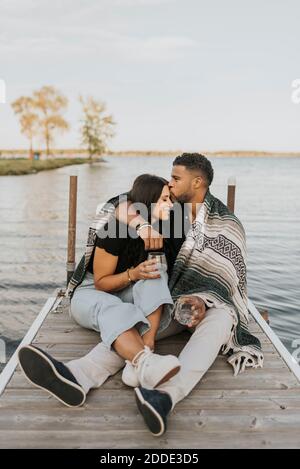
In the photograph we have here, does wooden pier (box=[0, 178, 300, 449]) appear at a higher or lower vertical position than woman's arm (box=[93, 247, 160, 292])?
lower

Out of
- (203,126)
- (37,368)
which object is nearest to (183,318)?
(37,368)

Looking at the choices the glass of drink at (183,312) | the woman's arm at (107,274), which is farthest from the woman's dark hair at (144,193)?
the glass of drink at (183,312)

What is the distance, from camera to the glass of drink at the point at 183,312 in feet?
13.1

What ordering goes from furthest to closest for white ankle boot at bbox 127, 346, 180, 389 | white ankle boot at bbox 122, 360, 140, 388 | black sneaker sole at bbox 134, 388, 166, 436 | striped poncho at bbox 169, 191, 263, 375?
striped poncho at bbox 169, 191, 263, 375, white ankle boot at bbox 122, 360, 140, 388, white ankle boot at bbox 127, 346, 180, 389, black sneaker sole at bbox 134, 388, 166, 436

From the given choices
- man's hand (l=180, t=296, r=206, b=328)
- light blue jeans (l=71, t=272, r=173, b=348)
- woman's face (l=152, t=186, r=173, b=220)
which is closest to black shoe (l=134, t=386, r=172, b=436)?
light blue jeans (l=71, t=272, r=173, b=348)

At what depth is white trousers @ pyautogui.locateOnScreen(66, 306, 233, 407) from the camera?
3.48 m

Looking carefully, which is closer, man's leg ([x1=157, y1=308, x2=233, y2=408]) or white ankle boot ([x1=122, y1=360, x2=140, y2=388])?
man's leg ([x1=157, y1=308, x2=233, y2=408])

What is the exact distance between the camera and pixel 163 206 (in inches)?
166

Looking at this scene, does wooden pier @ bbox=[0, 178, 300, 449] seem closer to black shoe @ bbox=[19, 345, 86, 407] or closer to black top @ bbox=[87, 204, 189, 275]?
black shoe @ bbox=[19, 345, 86, 407]

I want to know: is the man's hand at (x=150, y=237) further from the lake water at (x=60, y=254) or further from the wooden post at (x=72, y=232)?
the wooden post at (x=72, y=232)

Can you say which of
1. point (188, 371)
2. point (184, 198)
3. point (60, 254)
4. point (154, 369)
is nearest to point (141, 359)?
point (154, 369)

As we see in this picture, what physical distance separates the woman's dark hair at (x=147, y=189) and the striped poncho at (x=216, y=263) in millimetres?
591

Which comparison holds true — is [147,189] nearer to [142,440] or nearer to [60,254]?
[142,440]
